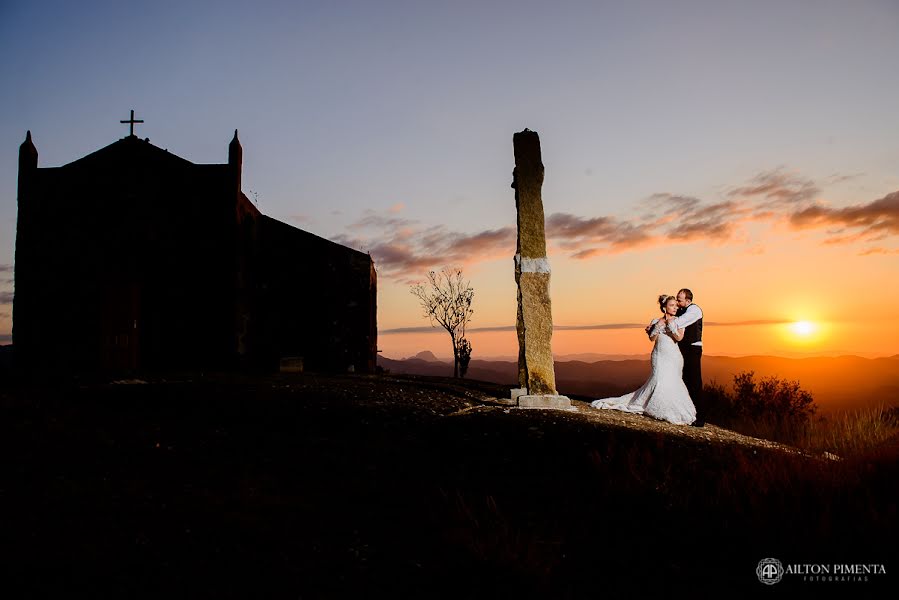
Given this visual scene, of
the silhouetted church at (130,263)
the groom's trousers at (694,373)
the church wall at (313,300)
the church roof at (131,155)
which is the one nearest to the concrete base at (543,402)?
the groom's trousers at (694,373)

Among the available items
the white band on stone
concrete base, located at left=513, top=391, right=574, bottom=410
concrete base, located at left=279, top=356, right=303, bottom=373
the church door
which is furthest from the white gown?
the church door

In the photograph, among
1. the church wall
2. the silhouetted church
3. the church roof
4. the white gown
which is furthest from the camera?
the church wall

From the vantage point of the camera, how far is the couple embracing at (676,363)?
1103 centimetres

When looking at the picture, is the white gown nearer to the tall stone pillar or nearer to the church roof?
the tall stone pillar

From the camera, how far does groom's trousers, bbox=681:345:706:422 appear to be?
11117 mm

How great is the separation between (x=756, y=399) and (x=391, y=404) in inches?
404

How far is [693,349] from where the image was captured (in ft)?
36.5

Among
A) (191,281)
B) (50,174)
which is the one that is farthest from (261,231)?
(50,174)

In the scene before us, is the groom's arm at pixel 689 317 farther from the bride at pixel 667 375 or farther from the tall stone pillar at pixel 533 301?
the tall stone pillar at pixel 533 301

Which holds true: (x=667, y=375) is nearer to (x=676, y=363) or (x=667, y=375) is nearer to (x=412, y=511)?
(x=676, y=363)

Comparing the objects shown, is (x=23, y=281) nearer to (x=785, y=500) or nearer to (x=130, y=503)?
(x=130, y=503)

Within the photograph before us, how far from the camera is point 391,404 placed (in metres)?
9.63

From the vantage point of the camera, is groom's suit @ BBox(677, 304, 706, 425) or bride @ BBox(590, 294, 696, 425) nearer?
groom's suit @ BBox(677, 304, 706, 425)

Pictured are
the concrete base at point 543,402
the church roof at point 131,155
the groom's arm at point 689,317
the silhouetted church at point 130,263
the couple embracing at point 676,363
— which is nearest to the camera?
the concrete base at point 543,402
